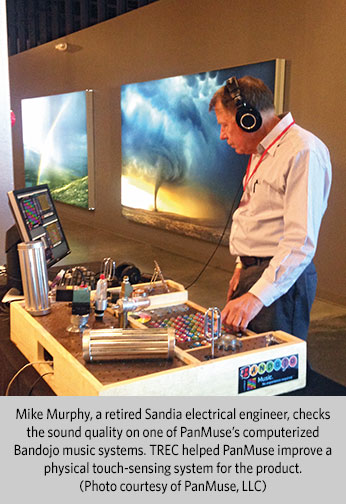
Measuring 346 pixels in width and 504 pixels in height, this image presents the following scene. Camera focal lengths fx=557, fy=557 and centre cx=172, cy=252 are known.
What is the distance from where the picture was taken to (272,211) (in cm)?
175

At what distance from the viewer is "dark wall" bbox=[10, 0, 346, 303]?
4.28 m

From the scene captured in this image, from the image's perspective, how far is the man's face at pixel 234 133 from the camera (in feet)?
6.02

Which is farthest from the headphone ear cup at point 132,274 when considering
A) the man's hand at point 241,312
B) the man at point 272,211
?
the man's hand at point 241,312

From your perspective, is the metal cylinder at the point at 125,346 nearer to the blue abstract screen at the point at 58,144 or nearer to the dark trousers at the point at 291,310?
the dark trousers at the point at 291,310

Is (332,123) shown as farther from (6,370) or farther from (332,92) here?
(6,370)

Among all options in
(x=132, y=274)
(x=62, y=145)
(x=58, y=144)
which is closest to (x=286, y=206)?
(x=132, y=274)

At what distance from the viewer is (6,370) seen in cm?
153

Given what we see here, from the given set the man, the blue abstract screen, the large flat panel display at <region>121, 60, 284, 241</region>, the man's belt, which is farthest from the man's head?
the blue abstract screen

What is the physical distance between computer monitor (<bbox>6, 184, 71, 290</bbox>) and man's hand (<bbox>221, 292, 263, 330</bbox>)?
81 centimetres

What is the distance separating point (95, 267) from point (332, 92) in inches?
99.3

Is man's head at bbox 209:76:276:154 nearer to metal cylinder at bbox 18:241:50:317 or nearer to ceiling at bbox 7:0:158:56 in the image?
metal cylinder at bbox 18:241:50:317

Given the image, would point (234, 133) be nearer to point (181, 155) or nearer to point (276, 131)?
point (276, 131)

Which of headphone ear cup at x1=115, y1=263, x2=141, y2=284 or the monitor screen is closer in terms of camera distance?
the monitor screen
